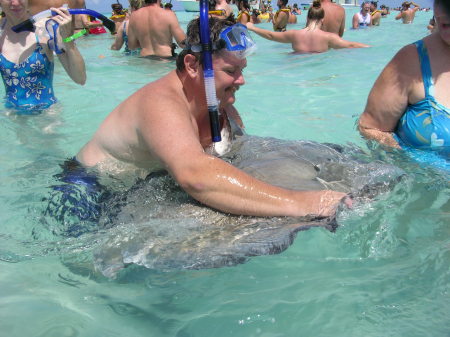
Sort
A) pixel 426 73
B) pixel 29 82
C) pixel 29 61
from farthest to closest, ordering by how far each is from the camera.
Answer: pixel 29 82, pixel 29 61, pixel 426 73

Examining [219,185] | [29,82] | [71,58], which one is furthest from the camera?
[29,82]

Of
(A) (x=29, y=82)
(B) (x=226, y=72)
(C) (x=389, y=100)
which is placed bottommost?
(A) (x=29, y=82)

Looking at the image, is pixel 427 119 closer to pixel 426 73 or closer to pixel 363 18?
pixel 426 73

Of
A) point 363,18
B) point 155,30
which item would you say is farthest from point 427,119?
point 363,18

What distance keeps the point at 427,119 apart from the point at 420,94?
0.18m

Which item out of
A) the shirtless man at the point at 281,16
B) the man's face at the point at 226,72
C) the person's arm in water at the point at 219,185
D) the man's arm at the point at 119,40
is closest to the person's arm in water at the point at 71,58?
the man's face at the point at 226,72

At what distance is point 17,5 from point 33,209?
251 centimetres

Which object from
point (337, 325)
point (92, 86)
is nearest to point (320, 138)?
point (337, 325)

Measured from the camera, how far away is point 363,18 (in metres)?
16.0

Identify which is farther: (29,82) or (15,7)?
(29,82)

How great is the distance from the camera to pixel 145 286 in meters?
2.42

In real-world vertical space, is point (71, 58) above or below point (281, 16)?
below

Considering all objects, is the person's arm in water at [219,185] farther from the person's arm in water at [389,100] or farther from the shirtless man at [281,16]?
the shirtless man at [281,16]

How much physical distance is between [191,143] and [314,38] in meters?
7.64
